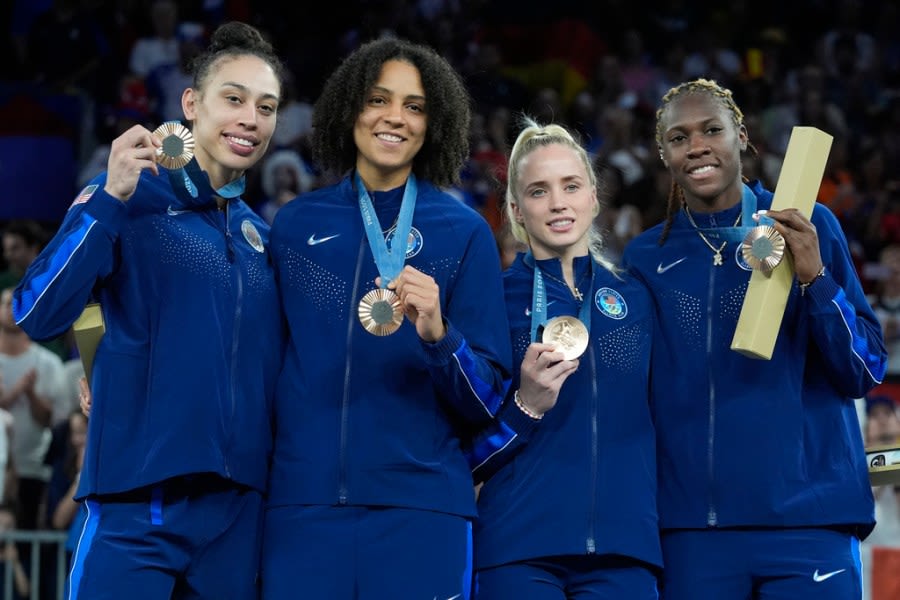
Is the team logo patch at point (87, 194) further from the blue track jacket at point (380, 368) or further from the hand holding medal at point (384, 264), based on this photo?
the hand holding medal at point (384, 264)

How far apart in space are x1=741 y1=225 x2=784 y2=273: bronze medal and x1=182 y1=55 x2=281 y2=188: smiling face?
1332 millimetres

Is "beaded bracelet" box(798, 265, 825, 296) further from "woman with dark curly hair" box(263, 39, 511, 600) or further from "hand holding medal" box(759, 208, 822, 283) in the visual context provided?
"woman with dark curly hair" box(263, 39, 511, 600)

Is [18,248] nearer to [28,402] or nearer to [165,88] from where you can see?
[28,402]

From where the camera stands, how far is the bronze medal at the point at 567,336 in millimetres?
3717

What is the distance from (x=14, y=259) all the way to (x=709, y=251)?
585cm

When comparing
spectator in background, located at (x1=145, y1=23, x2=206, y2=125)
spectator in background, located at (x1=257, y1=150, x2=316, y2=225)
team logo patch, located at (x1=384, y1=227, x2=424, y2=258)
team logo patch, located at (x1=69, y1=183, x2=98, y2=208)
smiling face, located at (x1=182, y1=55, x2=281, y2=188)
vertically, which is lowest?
team logo patch, located at (x1=384, y1=227, x2=424, y2=258)

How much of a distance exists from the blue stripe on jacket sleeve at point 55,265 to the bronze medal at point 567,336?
1.17m

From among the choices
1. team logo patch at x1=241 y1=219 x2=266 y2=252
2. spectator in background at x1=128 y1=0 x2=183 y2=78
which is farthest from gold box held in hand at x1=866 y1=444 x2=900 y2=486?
spectator in background at x1=128 y1=0 x2=183 y2=78

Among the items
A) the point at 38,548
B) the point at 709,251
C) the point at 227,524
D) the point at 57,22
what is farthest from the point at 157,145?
the point at 57,22

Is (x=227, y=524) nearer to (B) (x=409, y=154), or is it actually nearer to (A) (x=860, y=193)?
(B) (x=409, y=154)

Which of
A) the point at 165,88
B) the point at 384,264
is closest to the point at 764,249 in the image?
the point at 384,264

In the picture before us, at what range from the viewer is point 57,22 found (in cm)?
1145

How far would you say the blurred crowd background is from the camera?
9.86 meters

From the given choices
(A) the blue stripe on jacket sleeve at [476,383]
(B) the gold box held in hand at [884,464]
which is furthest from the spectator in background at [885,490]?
(A) the blue stripe on jacket sleeve at [476,383]
